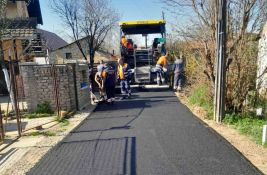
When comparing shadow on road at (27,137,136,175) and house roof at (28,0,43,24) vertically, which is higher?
house roof at (28,0,43,24)

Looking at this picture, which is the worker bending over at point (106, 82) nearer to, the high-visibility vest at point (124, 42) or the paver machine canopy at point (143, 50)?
the paver machine canopy at point (143, 50)

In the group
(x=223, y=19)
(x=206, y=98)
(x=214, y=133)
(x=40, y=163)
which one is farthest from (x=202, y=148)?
(x=206, y=98)

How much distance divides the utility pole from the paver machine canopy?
6.34 metres

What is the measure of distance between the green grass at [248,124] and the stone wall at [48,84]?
501 cm

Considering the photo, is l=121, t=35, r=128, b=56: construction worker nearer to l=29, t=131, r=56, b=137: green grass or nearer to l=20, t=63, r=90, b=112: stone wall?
l=20, t=63, r=90, b=112: stone wall

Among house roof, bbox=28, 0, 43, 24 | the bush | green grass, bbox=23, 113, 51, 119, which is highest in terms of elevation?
house roof, bbox=28, 0, 43, 24

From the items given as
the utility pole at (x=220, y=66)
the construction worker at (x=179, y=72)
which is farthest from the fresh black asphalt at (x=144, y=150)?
the construction worker at (x=179, y=72)

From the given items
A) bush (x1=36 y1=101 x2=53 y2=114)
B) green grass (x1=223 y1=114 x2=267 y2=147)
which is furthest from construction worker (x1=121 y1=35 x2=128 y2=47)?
green grass (x1=223 y1=114 x2=267 y2=147)

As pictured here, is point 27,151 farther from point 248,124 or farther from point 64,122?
point 248,124

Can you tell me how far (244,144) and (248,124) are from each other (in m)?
1.49

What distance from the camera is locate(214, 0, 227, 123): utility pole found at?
23.5ft

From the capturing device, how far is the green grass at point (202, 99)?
892 cm

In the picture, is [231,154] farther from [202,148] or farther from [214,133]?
[214,133]

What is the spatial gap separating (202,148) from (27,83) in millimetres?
6192
